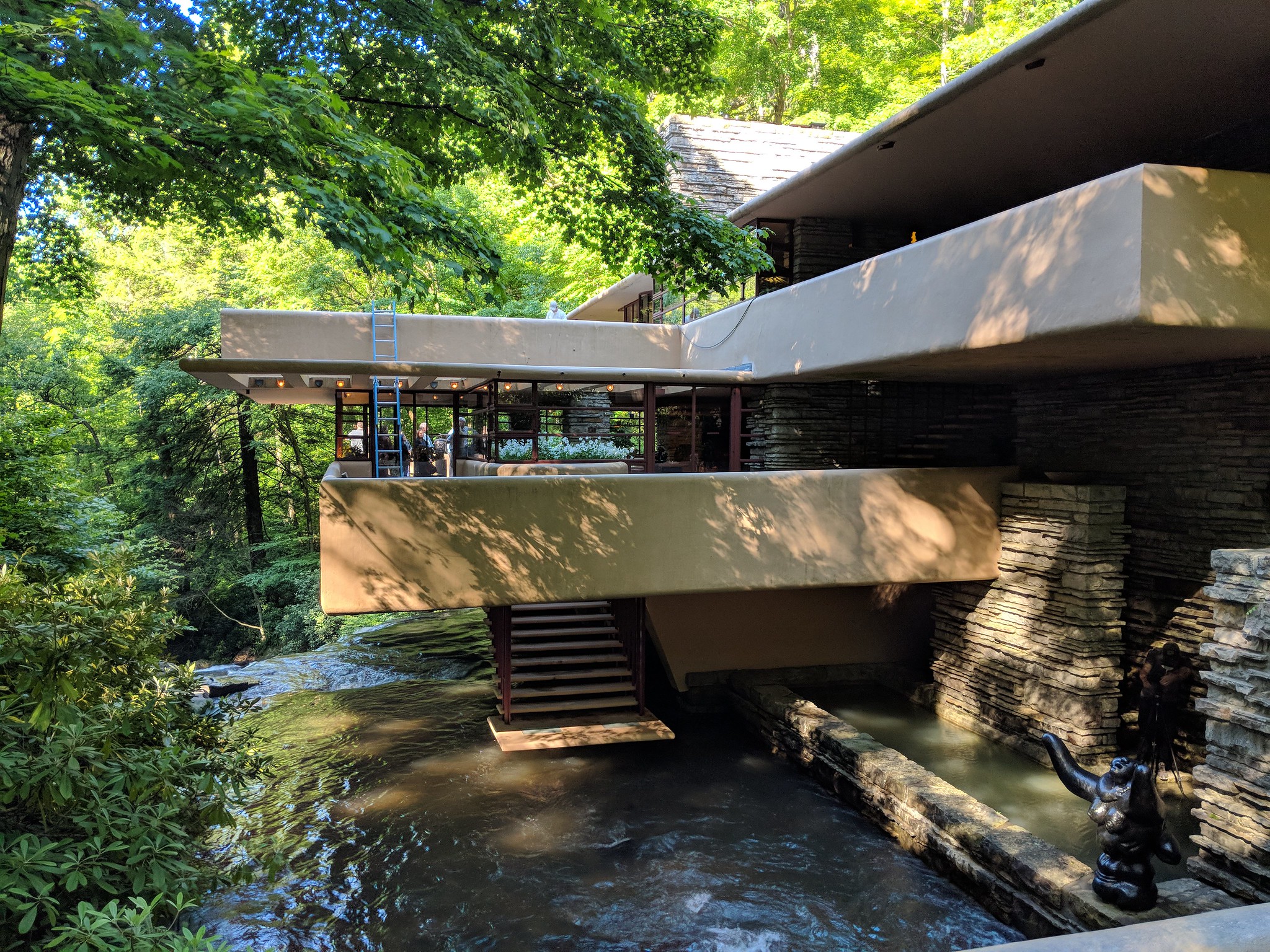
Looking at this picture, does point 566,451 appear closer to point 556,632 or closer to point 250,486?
point 556,632

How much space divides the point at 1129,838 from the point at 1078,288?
4575 mm

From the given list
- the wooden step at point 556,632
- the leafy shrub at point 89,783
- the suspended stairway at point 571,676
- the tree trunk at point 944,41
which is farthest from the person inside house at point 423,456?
the tree trunk at point 944,41

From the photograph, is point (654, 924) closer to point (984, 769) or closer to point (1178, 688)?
point (984, 769)

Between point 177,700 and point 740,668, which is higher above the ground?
point 177,700

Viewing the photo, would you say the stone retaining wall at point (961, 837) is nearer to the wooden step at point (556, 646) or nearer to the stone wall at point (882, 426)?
the wooden step at point (556, 646)

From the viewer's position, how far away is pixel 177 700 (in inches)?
214

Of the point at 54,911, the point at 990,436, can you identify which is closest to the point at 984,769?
the point at 990,436

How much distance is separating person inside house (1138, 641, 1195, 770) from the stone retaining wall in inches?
93.8

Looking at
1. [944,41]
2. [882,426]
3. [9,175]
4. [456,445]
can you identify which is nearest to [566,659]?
[456,445]

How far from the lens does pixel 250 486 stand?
24.0 meters

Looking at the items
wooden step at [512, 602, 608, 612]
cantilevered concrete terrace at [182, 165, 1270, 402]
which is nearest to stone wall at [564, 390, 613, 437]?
cantilevered concrete terrace at [182, 165, 1270, 402]

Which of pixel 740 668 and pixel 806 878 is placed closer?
pixel 806 878

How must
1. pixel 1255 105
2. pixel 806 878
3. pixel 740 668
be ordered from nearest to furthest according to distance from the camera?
pixel 806 878 < pixel 1255 105 < pixel 740 668

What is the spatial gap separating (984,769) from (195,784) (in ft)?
29.3
